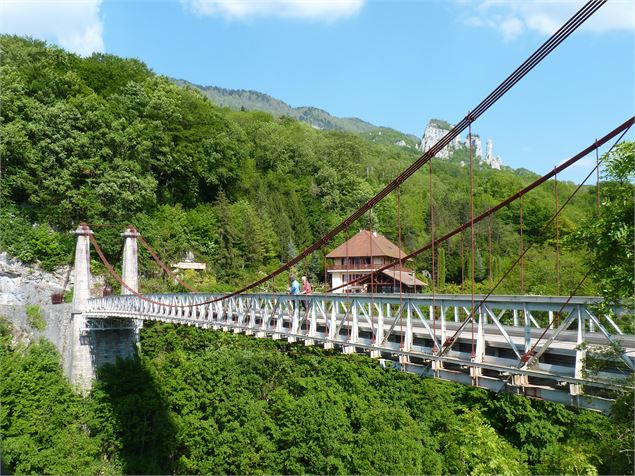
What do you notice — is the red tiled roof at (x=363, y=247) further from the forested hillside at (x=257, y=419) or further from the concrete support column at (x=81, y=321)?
the concrete support column at (x=81, y=321)

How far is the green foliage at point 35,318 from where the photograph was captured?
2161cm

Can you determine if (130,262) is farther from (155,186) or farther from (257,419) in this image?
(257,419)

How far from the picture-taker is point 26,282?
23.1 meters

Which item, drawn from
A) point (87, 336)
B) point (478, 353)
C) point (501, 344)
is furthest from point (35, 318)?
point (501, 344)

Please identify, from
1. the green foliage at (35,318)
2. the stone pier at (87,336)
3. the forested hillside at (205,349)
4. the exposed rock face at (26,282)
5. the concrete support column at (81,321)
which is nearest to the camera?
the forested hillside at (205,349)

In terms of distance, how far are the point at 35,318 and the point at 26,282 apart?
2.15 metres

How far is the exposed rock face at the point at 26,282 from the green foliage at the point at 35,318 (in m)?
0.72

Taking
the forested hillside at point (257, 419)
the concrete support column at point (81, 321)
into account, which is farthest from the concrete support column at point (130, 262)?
the forested hillside at point (257, 419)

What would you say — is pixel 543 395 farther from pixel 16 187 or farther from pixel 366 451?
pixel 16 187

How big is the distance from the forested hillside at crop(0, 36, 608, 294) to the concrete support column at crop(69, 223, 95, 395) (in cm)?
219

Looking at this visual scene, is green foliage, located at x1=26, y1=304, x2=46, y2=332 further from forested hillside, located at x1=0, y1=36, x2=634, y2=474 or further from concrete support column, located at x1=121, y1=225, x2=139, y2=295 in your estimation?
concrete support column, located at x1=121, y1=225, x2=139, y2=295

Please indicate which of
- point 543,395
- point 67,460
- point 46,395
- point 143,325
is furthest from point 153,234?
point 543,395

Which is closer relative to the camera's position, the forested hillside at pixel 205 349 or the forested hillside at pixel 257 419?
the forested hillside at pixel 205 349

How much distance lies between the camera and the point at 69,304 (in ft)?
73.7
